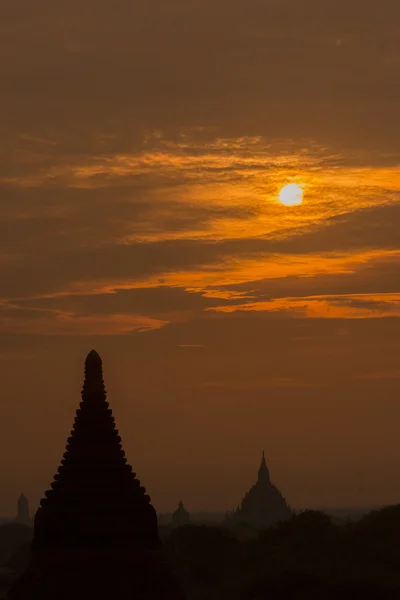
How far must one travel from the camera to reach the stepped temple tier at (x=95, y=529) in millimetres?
37031

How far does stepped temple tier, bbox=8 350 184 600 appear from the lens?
3703 cm

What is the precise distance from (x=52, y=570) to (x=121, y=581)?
1.83m

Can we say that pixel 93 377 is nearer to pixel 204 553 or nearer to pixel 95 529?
pixel 95 529

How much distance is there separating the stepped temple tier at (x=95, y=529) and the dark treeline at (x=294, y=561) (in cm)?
4621

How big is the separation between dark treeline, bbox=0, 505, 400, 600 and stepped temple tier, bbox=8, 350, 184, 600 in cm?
4621

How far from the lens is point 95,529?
37781 millimetres

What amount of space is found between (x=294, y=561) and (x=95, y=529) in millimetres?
62002

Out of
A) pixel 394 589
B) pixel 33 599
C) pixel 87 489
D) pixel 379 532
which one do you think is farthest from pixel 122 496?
pixel 379 532

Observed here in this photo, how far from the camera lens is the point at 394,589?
9025cm

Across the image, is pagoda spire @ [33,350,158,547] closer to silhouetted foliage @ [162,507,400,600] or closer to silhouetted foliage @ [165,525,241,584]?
silhouetted foliage @ [162,507,400,600]

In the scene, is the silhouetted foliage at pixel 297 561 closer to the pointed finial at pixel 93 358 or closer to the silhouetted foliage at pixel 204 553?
the silhouetted foliage at pixel 204 553

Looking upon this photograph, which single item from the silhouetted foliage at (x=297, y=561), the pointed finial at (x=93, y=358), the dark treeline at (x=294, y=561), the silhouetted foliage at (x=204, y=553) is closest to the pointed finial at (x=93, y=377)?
the pointed finial at (x=93, y=358)

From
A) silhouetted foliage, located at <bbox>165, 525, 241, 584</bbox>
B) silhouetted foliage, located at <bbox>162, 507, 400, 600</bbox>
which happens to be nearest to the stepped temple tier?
silhouetted foliage, located at <bbox>162, 507, 400, 600</bbox>

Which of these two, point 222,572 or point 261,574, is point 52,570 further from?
point 222,572
